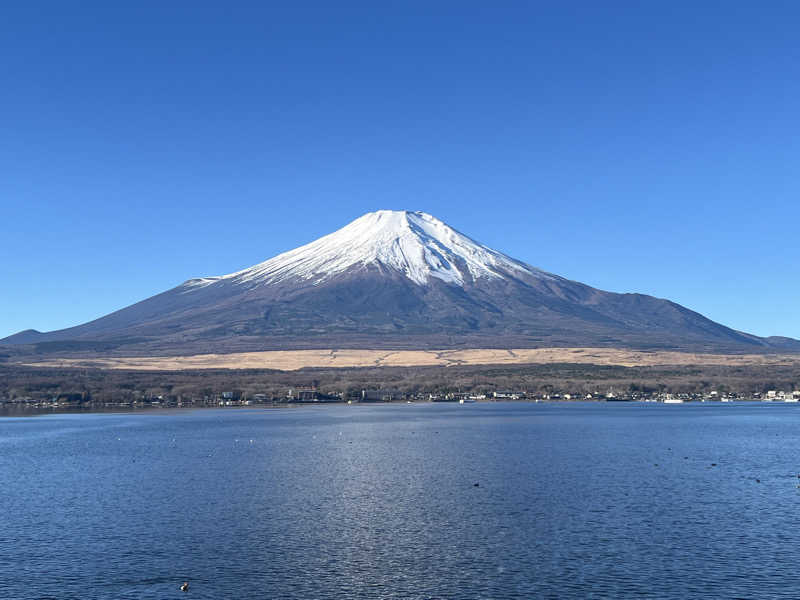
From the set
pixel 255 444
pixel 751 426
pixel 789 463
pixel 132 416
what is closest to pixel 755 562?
pixel 789 463

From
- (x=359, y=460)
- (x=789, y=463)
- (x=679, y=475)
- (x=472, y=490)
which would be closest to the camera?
(x=472, y=490)

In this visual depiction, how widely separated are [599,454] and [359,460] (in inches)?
957

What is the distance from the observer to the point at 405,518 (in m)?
53.6

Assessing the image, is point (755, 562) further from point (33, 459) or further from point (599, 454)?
point (33, 459)

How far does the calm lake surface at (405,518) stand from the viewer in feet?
129

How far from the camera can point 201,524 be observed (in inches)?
2062

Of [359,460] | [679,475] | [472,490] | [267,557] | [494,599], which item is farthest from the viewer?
[359,460]

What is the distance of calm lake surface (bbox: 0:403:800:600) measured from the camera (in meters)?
39.2

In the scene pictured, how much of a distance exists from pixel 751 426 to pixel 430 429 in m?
46.9

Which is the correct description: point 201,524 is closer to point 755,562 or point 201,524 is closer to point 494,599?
point 494,599

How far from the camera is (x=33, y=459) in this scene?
87500 millimetres

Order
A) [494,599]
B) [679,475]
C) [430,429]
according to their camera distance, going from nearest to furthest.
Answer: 1. [494,599]
2. [679,475]
3. [430,429]

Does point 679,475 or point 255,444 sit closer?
point 679,475

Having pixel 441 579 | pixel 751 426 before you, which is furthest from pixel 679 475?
pixel 751 426
